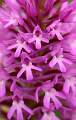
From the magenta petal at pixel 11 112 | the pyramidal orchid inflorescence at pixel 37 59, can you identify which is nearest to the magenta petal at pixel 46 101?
the pyramidal orchid inflorescence at pixel 37 59

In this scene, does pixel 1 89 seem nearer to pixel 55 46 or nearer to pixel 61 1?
pixel 55 46

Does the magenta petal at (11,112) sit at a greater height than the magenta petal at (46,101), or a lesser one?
lesser

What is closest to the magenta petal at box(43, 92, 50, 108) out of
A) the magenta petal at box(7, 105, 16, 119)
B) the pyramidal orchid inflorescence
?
the pyramidal orchid inflorescence

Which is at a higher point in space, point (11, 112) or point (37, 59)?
point (37, 59)

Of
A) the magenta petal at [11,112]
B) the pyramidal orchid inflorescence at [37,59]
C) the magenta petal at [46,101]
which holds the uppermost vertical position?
the pyramidal orchid inflorescence at [37,59]

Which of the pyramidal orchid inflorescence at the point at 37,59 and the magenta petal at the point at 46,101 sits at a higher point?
the pyramidal orchid inflorescence at the point at 37,59

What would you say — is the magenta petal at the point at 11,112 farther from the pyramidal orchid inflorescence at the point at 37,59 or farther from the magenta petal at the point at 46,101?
the magenta petal at the point at 46,101

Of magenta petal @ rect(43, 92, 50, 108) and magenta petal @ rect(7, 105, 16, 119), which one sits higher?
magenta petal @ rect(43, 92, 50, 108)

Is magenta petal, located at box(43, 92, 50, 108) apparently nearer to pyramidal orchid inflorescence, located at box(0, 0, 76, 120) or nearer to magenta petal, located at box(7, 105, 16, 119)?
pyramidal orchid inflorescence, located at box(0, 0, 76, 120)
